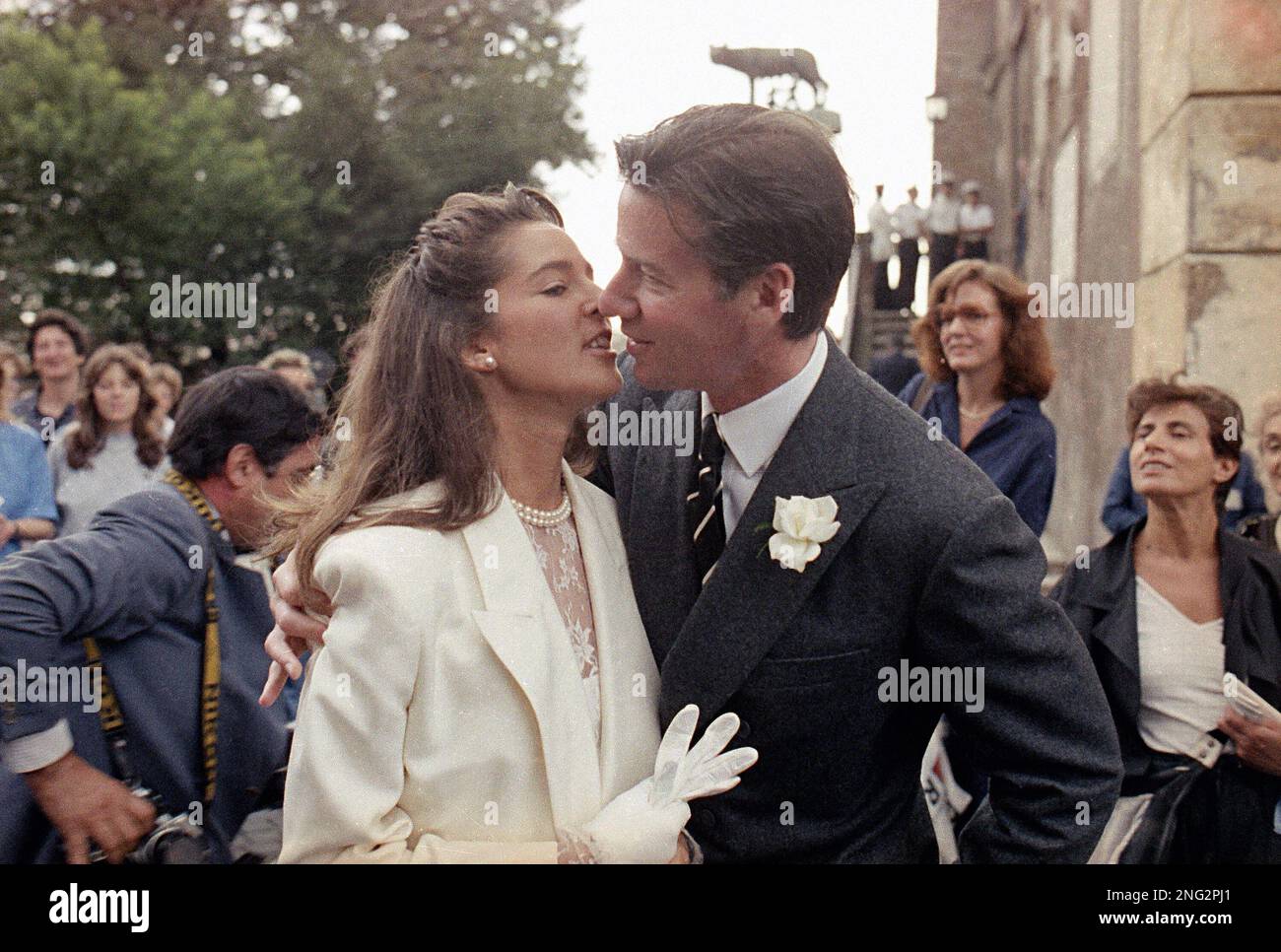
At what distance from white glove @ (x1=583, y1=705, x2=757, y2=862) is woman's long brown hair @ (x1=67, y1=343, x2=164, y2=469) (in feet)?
8.69

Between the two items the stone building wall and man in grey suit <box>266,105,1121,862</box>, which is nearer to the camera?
man in grey suit <box>266,105,1121,862</box>

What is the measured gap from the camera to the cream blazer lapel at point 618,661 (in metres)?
1.76

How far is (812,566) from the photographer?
172 cm

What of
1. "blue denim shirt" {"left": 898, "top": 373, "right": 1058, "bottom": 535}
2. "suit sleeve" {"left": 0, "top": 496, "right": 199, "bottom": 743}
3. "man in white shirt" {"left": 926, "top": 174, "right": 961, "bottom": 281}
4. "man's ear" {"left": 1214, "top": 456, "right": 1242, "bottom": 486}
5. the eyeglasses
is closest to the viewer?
"suit sleeve" {"left": 0, "top": 496, "right": 199, "bottom": 743}

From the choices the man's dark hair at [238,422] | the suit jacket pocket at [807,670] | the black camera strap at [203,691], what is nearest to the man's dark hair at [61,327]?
the man's dark hair at [238,422]

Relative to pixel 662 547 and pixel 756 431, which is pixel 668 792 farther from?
pixel 756 431

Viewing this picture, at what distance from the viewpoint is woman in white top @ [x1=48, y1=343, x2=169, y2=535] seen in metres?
3.83

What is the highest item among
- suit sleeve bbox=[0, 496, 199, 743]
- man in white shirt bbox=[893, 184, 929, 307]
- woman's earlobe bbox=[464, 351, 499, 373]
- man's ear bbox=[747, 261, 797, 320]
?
man in white shirt bbox=[893, 184, 929, 307]

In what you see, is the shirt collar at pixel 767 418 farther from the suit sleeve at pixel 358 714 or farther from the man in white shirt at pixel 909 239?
the man in white shirt at pixel 909 239

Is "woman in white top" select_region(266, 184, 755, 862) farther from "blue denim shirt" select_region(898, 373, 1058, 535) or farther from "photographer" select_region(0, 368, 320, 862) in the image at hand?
"blue denim shirt" select_region(898, 373, 1058, 535)

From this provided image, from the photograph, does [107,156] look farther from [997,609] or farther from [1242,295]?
[997,609]

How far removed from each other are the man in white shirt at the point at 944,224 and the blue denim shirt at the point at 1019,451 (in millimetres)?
1169

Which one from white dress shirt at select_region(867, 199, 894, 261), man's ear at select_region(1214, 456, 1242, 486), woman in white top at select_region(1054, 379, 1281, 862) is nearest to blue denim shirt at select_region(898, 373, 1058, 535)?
woman in white top at select_region(1054, 379, 1281, 862)

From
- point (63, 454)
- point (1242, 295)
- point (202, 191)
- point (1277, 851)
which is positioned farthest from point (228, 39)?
point (1277, 851)
